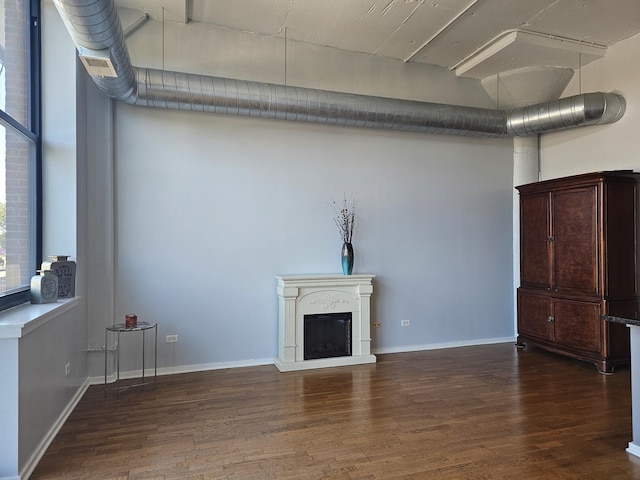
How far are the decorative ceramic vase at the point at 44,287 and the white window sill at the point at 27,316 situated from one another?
5 centimetres

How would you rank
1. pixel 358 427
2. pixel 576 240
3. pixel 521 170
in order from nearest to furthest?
pixel 358 427, pixel 576 240, pixel 521 170

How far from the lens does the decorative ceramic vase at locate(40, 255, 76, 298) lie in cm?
324

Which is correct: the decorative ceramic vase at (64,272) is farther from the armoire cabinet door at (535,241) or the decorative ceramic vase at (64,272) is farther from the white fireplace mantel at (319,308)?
the armoire cabinet door at (535,241)

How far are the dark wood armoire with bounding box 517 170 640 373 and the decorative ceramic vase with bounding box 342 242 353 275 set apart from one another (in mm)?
2383

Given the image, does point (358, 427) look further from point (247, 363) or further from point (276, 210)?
point (276, 210)

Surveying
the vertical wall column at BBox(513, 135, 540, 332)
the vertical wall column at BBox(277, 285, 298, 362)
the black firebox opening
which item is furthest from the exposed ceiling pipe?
the black firebox opening

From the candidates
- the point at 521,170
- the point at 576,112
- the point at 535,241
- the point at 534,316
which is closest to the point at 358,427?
the point at 534,316

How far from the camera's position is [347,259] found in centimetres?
481

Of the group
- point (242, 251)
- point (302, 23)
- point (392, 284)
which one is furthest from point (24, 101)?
point (392, 284)

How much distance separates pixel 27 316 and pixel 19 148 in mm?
1449

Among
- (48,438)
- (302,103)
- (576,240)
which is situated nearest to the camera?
(48,438)

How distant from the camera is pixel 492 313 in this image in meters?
5.71

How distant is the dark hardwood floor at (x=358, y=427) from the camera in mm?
2529

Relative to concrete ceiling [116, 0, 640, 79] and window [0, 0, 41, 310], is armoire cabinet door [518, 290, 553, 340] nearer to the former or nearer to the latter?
concrete ceiling [116, 0, 640, 79]
